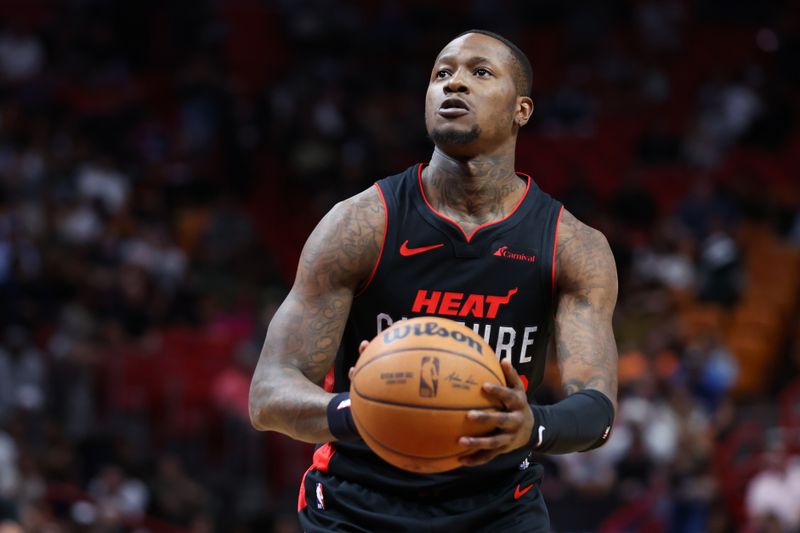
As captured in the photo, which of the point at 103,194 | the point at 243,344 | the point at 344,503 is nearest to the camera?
the point at 344,503

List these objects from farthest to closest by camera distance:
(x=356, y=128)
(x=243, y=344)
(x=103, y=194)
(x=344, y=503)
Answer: (x=356, y=128)
(x=103, y=194)
(x=243, y=344)
(x=344, y=503)

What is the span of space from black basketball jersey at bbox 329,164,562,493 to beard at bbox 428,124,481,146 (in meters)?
0.25

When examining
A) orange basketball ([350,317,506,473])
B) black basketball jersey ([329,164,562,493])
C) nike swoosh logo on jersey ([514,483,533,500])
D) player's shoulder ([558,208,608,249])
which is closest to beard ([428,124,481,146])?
black basketball jersey ([329,164,562,493])

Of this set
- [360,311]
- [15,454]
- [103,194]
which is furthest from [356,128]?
[360,311]

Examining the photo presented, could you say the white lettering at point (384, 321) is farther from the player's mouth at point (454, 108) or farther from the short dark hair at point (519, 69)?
the short dark hair at point (519, 69)

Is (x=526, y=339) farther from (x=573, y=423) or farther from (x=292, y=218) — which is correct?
(x=292, y=218)

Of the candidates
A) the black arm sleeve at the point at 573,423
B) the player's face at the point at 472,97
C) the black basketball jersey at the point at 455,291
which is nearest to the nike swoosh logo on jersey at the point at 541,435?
the black arm sleeve at the point at 573,423

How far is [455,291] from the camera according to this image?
184 inches

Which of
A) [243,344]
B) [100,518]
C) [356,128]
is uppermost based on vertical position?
[356,128]

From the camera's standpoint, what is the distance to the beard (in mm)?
4750

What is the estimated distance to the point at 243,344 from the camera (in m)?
14.2

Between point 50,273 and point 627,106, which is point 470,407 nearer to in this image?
point 50,273

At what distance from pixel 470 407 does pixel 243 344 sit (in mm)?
→ 10565

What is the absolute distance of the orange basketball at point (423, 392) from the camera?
3.80 m
